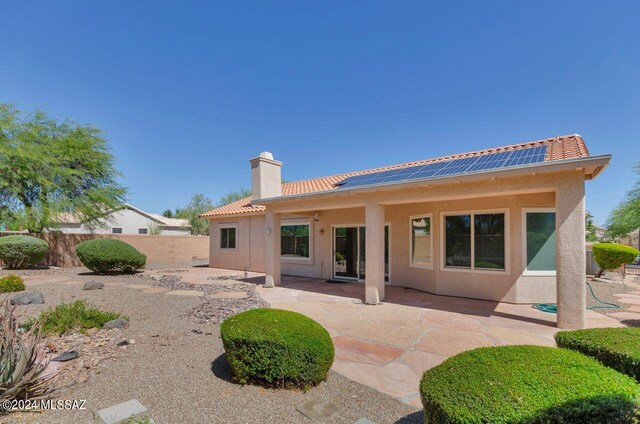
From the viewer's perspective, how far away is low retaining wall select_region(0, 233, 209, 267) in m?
19.2

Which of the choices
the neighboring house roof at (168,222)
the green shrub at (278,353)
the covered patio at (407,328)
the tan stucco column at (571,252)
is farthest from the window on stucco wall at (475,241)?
the neighboring house roof at (168,222)

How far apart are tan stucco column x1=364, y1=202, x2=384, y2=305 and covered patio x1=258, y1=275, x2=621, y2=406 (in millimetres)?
372

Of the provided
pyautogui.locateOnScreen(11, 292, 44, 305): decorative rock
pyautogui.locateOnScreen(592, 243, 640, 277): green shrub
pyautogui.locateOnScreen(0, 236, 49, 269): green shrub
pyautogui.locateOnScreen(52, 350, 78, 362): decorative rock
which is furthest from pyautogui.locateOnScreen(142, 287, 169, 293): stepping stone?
pyautogui.locateOnScreen(592, 243, 640, 277): green shrub

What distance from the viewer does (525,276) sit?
9.18 metres

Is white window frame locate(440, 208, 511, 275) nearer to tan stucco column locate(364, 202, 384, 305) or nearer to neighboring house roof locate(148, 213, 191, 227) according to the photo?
tan stucco column locate(364, 202, 384, 305)

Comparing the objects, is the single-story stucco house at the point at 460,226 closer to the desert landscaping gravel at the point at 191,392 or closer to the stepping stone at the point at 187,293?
the stepping stone at the point at 187,293

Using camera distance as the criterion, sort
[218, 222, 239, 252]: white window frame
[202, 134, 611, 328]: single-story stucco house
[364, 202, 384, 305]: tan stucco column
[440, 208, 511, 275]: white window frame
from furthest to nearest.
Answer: [218, 222, 239, 252]: white window frame, [440, 208, 511, 275]: white window frame, [364, 202, 384, 305]: tan stucco column, [202, 134, 611, 328]: single-story stucco house

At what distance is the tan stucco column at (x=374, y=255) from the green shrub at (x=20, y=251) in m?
18.2

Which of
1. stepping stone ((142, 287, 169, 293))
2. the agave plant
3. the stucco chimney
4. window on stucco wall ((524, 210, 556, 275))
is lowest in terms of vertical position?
stepping stone ((142, 287, 169, 293))

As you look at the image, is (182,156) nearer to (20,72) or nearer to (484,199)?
(20,72)

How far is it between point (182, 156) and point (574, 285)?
916 inches

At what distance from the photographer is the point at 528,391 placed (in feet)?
6.98

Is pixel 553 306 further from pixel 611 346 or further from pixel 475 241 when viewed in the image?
pixel 611 346

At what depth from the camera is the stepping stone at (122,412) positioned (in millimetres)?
3169
